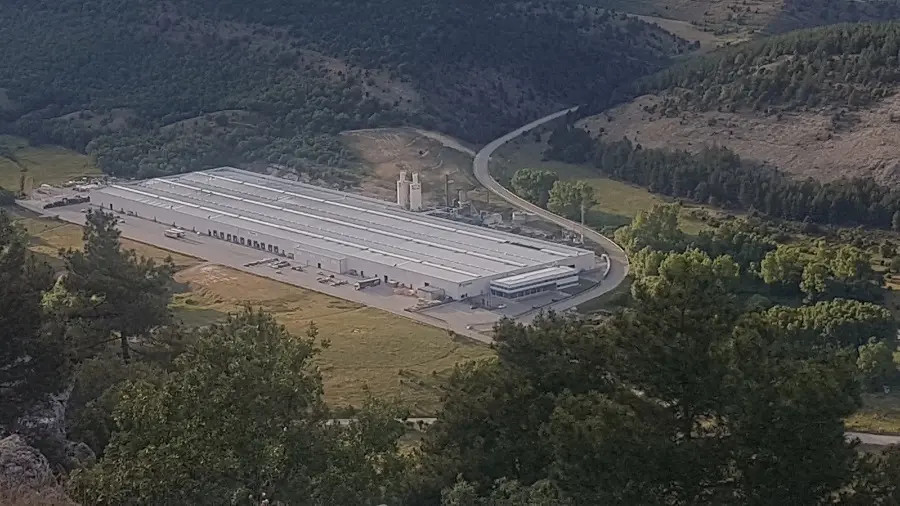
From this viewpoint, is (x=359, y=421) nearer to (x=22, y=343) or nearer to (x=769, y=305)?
(x=22, y=343)

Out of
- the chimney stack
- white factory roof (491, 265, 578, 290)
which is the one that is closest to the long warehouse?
white factory roof (491, 265, 578, 290)

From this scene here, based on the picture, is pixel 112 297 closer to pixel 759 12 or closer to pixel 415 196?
pixel 415 196

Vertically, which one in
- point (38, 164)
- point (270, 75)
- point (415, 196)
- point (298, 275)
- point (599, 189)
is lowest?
point (38, 164)

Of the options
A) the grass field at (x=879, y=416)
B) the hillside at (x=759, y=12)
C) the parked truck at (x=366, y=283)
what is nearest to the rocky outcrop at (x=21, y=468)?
the grass field at (x=879, y=416)

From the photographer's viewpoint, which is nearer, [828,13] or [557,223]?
[557,223]

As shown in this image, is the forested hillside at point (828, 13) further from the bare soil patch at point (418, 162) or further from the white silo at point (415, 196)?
the white silo at point (415, 196)

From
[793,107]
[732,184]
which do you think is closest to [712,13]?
[793,107]

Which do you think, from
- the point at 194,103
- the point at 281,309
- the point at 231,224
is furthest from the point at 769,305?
the point at 194,103
